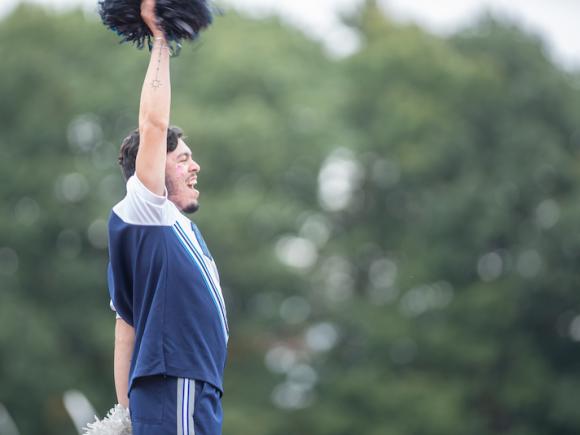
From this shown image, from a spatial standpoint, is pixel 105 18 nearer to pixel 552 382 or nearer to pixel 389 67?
pixel 552 382

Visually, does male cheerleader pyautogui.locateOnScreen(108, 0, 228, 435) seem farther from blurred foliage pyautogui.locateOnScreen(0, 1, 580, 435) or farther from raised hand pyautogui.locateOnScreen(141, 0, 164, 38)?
blurred foliage pyautogui.locateOnScreen(0, 1, 580, 435)

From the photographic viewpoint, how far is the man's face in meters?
4.76

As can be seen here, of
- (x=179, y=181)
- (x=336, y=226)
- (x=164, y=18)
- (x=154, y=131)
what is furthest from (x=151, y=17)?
(x=336, y=226)

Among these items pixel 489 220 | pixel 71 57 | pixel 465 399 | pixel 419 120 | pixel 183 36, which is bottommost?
pixel 183 36

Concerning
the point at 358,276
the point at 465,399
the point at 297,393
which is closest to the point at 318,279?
the point at 358,276

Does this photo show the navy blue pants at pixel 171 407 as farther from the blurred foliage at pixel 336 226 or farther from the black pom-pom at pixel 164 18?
the blurred foliage at pixel 336 226

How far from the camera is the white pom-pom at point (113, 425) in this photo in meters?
4.55

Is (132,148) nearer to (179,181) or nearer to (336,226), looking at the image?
(179,181)

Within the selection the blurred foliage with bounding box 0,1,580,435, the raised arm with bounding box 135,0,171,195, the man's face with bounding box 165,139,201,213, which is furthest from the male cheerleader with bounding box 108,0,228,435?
the blurred foliage with bounding box 0,1,580,435

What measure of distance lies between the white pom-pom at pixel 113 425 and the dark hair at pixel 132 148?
89 centimetres

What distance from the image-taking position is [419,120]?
29719 millimetres

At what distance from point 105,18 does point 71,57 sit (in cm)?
2639

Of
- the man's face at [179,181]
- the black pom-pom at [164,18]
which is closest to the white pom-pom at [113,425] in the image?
the man's face at [179,181]

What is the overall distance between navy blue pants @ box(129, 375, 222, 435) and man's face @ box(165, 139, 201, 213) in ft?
2.28
